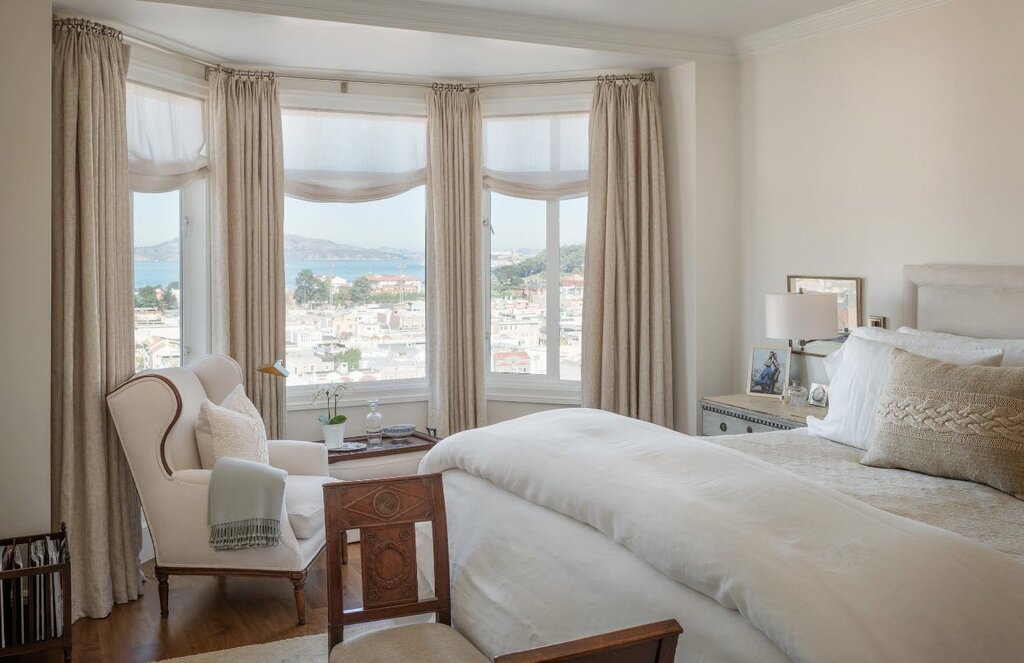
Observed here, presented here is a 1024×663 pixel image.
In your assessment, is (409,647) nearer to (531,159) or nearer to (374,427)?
(374,427)

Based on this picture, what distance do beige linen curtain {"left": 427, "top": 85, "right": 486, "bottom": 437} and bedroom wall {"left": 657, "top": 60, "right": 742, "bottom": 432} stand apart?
1191 mm

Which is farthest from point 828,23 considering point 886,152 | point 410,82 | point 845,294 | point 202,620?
point 202,620

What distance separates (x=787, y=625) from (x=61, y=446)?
309 cm

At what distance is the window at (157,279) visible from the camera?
14.7 ft

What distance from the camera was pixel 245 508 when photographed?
3.53 m

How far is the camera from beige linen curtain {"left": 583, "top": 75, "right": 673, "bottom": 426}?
5.05 m

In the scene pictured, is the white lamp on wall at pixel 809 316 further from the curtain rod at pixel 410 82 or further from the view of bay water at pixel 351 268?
the view of bay water at pixel 351 268

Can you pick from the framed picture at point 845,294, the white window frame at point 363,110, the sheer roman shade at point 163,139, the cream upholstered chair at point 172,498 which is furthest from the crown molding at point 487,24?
the cream upholstered chair at point 172,498

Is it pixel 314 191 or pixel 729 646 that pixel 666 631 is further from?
pixel 314 191

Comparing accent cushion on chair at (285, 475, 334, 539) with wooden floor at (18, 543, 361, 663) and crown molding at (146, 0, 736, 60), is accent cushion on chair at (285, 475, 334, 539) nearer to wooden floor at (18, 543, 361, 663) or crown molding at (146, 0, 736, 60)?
wooden floor at (18, 543, 361, 663)

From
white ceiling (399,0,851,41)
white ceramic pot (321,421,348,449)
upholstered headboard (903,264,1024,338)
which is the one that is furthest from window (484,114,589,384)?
upholstered headboard (903,264,1024,338)

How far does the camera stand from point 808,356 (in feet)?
15.1

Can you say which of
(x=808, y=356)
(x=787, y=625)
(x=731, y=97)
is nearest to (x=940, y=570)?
(x=787, y=625)

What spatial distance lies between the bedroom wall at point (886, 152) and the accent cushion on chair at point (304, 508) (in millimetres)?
2638
